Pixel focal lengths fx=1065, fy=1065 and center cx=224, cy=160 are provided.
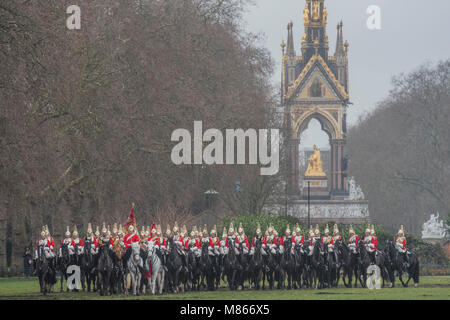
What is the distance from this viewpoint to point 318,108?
62.7 m

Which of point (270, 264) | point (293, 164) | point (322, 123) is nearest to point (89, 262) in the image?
point (270, 264)

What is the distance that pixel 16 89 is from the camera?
97.6 feet

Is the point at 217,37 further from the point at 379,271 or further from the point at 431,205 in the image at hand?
the point at 431,205

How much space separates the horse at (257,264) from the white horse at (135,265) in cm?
372

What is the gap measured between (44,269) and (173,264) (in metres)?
3.60

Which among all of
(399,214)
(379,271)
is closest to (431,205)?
(399,214)

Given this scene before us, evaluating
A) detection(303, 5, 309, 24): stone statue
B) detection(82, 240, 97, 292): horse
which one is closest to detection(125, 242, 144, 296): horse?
detection(82, 240, 97, 292): horse

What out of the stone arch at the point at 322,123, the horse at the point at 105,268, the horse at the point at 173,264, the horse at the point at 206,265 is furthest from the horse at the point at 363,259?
the stone arch at the point at 322,123

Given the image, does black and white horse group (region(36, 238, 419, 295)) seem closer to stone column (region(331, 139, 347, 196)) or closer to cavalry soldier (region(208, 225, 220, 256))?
cavalry soldier (region(208, 225, 220, 256))

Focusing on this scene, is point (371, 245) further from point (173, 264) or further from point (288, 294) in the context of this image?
point (173, 264)

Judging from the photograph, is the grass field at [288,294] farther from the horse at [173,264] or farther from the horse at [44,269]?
the horse at [173,264]

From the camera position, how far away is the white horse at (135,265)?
28.3 metres

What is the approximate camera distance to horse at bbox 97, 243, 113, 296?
2852cm

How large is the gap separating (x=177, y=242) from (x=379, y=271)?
6540mm
